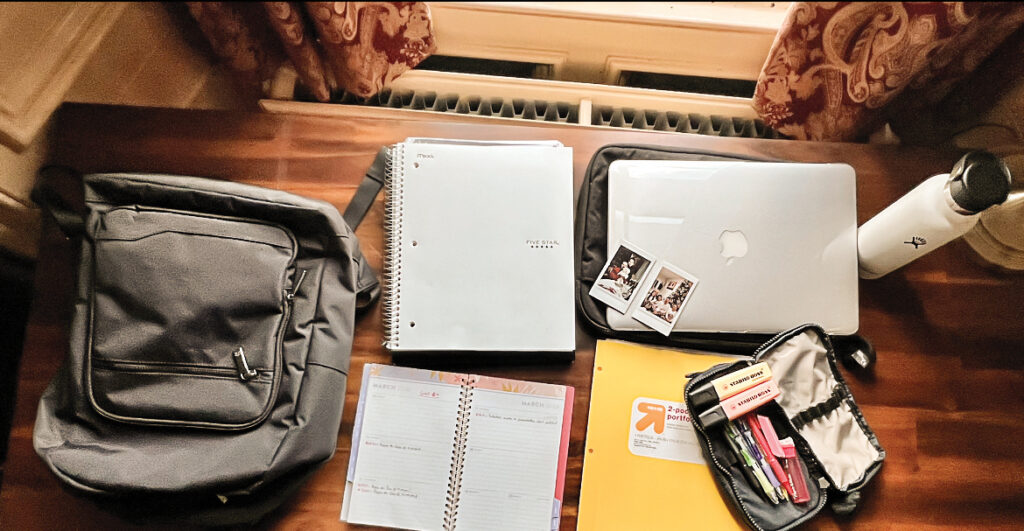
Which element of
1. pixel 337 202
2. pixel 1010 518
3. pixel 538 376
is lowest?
pixel 1010 518

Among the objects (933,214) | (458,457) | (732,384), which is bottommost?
(458,457)

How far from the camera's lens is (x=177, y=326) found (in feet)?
2.29

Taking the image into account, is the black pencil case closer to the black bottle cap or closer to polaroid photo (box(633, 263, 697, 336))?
polaroid photo (box(633, 263, 697, 336))

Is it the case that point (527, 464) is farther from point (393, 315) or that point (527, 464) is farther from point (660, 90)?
point (660, 90)

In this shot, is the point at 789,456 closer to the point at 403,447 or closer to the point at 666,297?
the point at 666,297

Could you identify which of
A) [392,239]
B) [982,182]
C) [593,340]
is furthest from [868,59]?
[392,239]

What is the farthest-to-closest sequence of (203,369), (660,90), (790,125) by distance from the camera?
(660,90), (790,125), (203,369)

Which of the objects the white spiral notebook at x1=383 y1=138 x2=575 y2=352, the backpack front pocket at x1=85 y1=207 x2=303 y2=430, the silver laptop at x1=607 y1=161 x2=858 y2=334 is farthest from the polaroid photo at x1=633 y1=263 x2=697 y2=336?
the backpack front pocket at x1=85 y1=207 x2=303 y2=430

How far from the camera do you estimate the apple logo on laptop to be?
2.73 ft

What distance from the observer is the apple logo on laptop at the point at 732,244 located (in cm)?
83

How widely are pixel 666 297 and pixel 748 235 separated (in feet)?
0.49

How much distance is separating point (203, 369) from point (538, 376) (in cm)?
43

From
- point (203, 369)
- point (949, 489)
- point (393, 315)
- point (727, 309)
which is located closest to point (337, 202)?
point (393, 315)

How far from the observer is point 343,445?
81 cm
